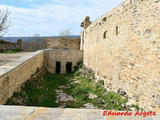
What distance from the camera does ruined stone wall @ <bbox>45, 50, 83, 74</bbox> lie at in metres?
14.6

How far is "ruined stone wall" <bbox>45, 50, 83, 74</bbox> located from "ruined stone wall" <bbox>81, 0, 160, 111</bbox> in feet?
22.2

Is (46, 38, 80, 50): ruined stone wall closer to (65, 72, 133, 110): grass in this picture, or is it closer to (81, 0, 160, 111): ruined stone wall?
(81, 0, 160, 111): ruined stone wall

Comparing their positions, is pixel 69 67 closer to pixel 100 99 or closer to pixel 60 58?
pixel 60 58

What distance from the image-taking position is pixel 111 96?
266 inches

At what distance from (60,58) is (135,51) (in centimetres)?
1007

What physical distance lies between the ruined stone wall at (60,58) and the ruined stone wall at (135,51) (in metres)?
6.77

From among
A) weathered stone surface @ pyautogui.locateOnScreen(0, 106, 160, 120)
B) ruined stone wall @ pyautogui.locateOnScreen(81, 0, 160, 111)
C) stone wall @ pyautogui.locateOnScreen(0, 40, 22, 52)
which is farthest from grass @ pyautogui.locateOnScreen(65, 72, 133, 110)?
stone wall @ pyautogui.locateOnScreen(0, 40, 22, 52)

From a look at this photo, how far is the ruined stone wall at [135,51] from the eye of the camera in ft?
14.9

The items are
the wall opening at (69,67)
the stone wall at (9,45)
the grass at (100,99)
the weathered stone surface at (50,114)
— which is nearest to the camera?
the weathered stone surface at (50,114)

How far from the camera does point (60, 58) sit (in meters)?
14.9

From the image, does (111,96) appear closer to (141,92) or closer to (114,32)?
(141,92)

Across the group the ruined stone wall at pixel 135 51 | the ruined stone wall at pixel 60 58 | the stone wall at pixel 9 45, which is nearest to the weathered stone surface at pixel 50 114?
the ruined stone wall at pixel 135 51

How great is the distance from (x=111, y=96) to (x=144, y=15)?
367cm

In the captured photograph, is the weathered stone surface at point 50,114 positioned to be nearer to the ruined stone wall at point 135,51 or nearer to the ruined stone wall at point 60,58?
the ruined stone wall at point 135,51
